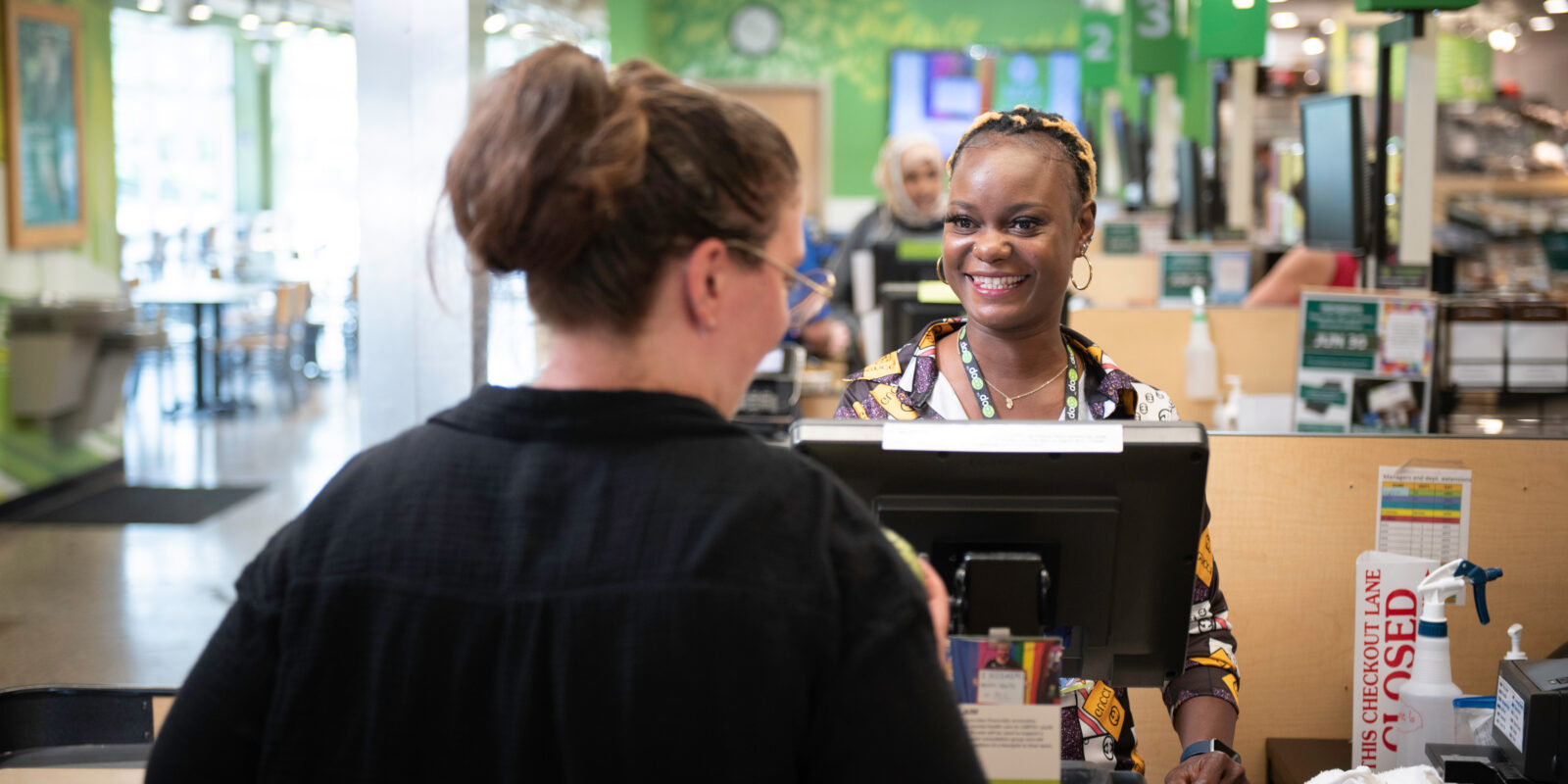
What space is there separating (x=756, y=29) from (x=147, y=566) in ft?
33.9

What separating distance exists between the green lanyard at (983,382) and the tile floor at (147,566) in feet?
8.67

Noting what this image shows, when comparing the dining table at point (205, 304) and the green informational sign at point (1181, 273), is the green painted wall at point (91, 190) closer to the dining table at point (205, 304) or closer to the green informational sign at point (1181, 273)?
the dining table at point (205, 304)

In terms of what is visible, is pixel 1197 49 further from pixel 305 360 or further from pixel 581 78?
pixel 305 360

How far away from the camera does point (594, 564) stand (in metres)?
0.82

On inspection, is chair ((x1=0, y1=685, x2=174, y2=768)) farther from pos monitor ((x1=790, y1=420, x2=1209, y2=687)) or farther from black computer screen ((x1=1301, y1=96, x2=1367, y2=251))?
black computer screen ((x1=1301, y1=96, x2=1367, y2=251))

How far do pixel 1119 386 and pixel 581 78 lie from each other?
102 cm

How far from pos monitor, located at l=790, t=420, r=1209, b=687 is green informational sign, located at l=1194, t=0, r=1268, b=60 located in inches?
160

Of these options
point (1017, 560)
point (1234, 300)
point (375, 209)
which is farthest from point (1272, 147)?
point (1017, 560)

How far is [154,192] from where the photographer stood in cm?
620

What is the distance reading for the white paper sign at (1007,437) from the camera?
1.15 m

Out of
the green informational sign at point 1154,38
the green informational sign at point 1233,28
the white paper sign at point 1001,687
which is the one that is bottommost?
the white paper sign at point 1001,687

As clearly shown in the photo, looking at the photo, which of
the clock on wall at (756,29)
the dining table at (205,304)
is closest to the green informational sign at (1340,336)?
the dining table at (205,304)

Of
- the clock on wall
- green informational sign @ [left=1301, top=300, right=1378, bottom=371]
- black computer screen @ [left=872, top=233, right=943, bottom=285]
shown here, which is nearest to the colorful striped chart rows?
green informational sign @ [left=1301, top=300, right=1378, bottom=371]

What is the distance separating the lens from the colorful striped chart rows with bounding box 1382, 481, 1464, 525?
1957mm
